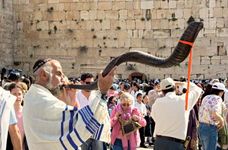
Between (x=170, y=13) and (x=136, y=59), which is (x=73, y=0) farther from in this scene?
(x=136, y=59)

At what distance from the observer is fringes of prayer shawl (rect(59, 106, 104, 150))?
3615 mm

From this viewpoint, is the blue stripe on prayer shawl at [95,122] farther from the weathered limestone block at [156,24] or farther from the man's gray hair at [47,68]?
the weathered limestone block at [156,24]

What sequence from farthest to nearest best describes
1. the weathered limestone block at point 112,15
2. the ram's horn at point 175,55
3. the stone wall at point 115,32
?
the weathered limestone block at point 112,15
the stone wall at point 115,32
the ram's horn at point 175,55

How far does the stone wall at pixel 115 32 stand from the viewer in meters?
19.3

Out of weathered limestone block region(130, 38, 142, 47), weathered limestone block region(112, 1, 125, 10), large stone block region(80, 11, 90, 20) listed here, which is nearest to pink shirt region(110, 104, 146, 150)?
weathered limestone block region(130, 38, 142, 47)

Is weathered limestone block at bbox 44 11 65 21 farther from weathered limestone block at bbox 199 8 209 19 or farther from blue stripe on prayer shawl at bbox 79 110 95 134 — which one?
blue stripe on prayer shawl at bbox 79 110 95 134

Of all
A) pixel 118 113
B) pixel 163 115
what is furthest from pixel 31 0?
pixel 163 115

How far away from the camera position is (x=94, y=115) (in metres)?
3.64

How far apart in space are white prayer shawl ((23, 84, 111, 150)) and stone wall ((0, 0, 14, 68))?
17.2 metres

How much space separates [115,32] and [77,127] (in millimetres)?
16677

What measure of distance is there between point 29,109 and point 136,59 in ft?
3.07

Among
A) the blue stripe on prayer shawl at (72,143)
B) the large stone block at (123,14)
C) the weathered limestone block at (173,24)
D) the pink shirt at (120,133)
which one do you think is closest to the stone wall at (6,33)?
the large stone block at (123,14)

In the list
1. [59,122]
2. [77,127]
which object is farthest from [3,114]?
[77,127]

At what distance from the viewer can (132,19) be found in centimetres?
2003
